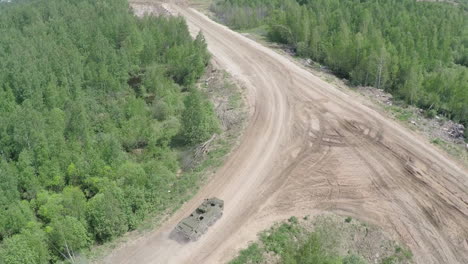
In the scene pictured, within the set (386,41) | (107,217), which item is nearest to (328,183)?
(107,217)

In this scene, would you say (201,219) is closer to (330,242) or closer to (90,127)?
(330,242)

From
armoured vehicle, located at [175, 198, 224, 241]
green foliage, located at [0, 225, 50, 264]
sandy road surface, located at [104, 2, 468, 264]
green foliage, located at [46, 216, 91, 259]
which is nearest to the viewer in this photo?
green foliage, located at [0, 225, 50, 264]

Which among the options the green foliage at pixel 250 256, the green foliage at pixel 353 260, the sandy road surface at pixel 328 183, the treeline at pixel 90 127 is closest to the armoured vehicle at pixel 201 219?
the sandy road surface at pixel 328 183

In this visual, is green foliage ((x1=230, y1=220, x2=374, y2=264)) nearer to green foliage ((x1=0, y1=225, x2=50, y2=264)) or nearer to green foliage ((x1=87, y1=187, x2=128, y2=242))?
green foliage ((x1=87, y1=187, x2=128, y2=242))

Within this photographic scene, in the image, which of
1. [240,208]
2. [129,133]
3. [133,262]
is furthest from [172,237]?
[129,133]

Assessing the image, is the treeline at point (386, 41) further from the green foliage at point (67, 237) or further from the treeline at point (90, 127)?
the green foliage at point (67, 237)

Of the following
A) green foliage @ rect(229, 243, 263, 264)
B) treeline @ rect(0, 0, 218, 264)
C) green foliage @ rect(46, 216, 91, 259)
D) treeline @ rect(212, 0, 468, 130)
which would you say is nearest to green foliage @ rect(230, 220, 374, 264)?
green foliage @ rect(229, 243, 263, 264)
